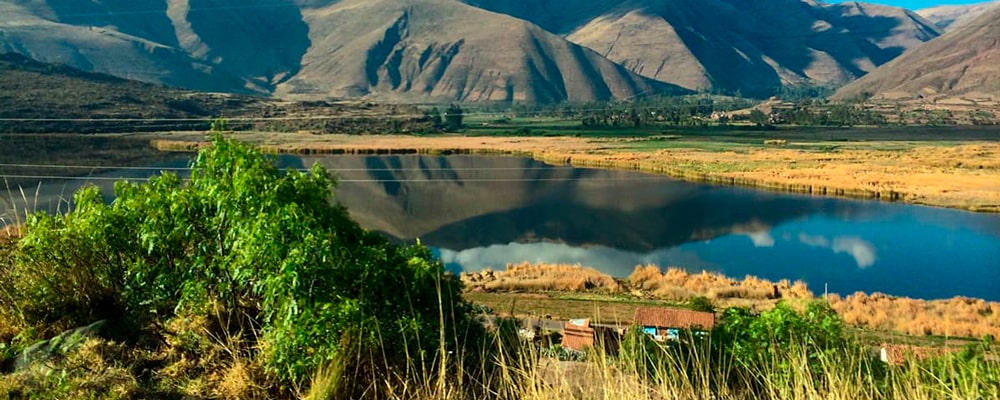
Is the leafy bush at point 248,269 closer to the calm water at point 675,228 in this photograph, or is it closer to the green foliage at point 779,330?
the green foliage at point 779,330

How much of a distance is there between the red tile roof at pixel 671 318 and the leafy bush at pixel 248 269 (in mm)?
9146

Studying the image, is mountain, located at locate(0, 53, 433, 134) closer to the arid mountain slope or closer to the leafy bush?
the leafy bush

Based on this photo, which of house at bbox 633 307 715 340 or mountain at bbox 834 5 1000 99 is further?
mountain at bbox 834 5 1000 99

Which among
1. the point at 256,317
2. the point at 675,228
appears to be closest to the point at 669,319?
the point at 256,317

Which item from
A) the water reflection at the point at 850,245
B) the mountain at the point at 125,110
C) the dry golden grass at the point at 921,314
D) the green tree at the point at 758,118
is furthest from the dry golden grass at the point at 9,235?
the green tree at the point at 758,118

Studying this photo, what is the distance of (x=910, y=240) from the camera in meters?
29.1

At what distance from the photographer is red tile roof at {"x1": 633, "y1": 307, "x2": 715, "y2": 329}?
13.9 m

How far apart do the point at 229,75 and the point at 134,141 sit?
152604 mm

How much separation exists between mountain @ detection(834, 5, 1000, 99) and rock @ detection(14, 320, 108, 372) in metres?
152

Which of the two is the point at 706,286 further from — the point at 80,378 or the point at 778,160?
the point at 778,160

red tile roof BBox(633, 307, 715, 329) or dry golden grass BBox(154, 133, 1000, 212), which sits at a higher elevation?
red tile roof BBox(633, 307, 715, 329)

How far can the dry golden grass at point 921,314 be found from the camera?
53.2ft

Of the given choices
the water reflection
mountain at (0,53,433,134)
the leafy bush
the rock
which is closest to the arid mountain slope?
mountain at (0,53,433,134)

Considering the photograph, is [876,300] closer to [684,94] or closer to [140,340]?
[140,340]
